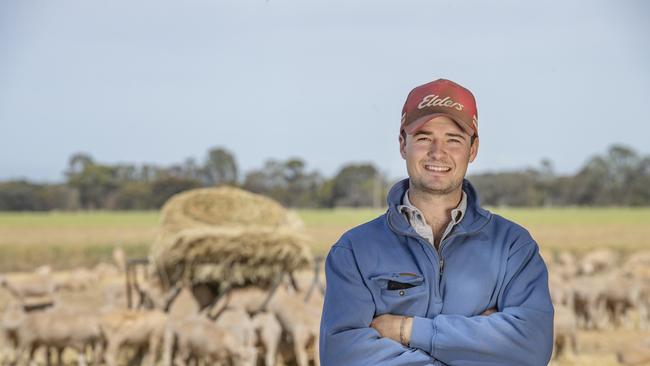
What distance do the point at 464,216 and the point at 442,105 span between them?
1.24 ft

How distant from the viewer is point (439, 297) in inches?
125

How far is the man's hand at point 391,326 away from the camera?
3.13 m

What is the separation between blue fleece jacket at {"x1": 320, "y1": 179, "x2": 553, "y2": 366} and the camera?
3.12 m

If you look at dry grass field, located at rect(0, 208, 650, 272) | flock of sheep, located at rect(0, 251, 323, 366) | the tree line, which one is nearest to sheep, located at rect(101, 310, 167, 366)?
flock of sheep, located at rect(0, 251, 323, 366)

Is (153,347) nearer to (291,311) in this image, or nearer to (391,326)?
(291,311)

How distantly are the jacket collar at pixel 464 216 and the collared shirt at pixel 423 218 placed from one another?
2 cm

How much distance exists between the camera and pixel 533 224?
7162 centimetres

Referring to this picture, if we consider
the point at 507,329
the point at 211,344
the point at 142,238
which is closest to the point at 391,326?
the point at 507,329

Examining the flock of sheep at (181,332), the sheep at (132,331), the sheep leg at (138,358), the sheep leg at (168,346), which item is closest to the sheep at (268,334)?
the flock of sheep at (181,332)

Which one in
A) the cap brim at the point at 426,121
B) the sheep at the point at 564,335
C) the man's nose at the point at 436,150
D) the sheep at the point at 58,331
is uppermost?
the cap brim at the point at 426,121

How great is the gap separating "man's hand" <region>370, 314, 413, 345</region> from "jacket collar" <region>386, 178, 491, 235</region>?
277 mm

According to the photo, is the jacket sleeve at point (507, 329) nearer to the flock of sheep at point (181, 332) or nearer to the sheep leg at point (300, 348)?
the flock of sheep at point (181, 332)

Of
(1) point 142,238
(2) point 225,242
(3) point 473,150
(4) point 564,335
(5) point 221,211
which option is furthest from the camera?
(1) point 142,238

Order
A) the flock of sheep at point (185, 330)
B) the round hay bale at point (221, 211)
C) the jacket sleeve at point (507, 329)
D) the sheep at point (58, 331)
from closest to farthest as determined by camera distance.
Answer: the jacket sleeve at point (507, 329) → the flock of sheep at point (185, 330) → the sheep at point (58, 331) → the round hay bale at point (221, 211)
